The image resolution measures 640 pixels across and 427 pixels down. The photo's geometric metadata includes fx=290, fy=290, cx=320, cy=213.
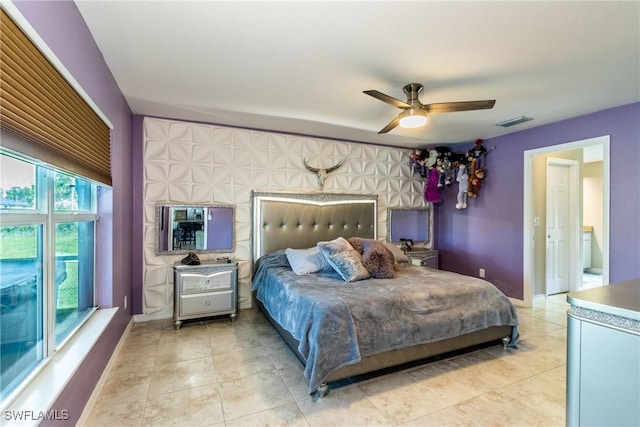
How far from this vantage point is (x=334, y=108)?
3.19m

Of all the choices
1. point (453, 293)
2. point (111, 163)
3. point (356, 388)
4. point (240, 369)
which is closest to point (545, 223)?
point (453, 293)

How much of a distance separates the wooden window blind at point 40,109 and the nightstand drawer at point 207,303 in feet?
5.87

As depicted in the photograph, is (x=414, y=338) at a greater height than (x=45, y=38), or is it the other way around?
(x=45, y=38)

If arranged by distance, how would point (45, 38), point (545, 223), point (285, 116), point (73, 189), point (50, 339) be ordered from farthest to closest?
point (545, 223), point (285, 116), point (73, 189), point (50, 339), point (45, 38)

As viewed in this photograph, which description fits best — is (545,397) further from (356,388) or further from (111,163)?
(111,163)

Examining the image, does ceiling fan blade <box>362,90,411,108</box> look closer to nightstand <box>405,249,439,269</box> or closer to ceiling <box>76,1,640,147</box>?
ceiling <box>76,1,640,147</box>

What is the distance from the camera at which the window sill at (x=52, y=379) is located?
1.14 meters

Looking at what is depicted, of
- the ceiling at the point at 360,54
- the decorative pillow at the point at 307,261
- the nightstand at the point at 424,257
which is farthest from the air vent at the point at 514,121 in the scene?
the decorative pillow at the point at 307,261

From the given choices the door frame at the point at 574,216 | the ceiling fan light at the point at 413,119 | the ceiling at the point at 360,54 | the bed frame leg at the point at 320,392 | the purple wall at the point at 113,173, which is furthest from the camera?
the door frame at the point at 574,216

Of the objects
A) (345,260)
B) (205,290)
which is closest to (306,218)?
(345,260)

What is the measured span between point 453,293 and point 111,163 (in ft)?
10.00

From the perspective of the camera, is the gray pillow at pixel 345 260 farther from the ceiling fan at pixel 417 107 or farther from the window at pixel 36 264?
the window at pixel 36 264

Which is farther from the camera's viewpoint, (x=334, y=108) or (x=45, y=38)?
(x=334, y=108)

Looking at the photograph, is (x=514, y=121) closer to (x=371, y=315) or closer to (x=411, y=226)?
(x=411, y=226)
